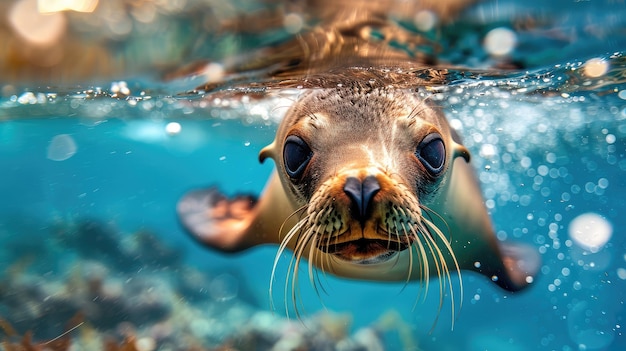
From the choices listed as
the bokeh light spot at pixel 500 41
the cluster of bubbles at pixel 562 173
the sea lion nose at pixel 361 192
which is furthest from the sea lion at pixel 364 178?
the cluster of bubbles at pixel 562 173

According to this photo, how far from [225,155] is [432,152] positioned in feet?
51.6

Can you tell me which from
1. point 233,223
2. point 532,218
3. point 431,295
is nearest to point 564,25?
point 233,223

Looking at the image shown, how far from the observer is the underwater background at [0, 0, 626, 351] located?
343 cm

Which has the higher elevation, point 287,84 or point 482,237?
point 287,84

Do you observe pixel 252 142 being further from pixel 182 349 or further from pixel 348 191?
pixel 348 191

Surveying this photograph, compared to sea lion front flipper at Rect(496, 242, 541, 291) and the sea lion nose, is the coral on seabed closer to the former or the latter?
sea lion front flipper at Rect(496, 242, 541, 291)

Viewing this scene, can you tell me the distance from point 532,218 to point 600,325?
495cm

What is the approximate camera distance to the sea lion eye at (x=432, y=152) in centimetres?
283

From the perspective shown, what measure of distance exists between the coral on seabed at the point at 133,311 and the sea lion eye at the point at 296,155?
3404 millimetres

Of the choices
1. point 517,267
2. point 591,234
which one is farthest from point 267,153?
point 591,234

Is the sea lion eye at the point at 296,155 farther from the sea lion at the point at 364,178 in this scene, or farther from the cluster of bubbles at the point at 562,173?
the cluster of bubbles at the point at 562,173

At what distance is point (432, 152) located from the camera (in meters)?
2.86

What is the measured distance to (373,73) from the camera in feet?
14.2

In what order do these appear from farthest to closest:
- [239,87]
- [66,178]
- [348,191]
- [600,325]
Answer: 1. [66,178]
2. [600,325]
3. [239,87]
4. [348,191]
